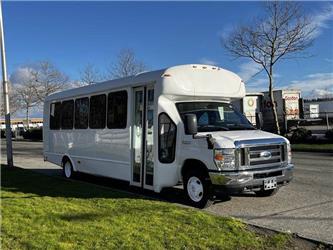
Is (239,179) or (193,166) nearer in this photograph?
(239,179)

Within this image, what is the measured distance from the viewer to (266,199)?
977cm

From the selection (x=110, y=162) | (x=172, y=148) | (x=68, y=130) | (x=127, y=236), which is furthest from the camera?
(x=68, y=130)

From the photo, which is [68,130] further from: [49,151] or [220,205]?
[220,205]

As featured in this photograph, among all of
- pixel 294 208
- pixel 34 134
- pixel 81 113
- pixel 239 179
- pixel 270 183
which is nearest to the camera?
pixel 239 179

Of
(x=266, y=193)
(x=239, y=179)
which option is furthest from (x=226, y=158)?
(x=266, y=193)

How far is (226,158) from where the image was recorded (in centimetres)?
855

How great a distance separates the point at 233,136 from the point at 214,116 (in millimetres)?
1119

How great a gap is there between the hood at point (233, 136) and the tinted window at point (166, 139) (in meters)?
0.94

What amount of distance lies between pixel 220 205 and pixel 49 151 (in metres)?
8.53

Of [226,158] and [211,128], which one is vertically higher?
[211,128]

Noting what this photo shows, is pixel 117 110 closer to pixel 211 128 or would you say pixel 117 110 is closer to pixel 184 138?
pixel 184 138

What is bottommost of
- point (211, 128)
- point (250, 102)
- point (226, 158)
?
point (226, 158)

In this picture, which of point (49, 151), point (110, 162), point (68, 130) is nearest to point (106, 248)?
point (110, 162)

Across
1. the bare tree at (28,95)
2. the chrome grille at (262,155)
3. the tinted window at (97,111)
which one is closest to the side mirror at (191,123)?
the chrome grille at (262,155)
